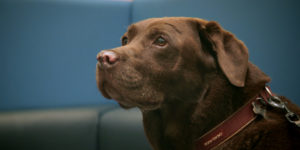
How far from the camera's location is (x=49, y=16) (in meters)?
1.95

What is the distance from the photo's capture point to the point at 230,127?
0.90 m

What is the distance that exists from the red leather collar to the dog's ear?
115 mm

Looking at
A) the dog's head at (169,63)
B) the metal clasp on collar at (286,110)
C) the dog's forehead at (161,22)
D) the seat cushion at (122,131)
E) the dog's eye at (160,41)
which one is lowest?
the seat cushion at (122,131)

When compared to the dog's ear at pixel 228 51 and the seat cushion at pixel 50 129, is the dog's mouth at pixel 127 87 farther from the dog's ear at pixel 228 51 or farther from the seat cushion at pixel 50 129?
the seat cushion at pixel 50 129

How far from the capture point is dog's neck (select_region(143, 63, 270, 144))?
0.94 m

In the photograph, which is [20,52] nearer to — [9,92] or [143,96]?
[9,92]

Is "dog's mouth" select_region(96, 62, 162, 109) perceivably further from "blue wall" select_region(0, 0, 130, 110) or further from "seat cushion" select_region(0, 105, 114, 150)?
"blue wall" select_region(0, 0, 130, 110)

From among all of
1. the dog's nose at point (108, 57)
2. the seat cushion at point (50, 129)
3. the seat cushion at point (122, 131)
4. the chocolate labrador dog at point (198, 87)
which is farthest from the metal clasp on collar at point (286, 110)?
the seat cushion at point (50, 129)

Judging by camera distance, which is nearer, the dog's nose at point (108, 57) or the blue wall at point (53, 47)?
the dog's nose at point (108, 57)

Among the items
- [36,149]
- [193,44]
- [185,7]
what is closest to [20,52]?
[36,149]

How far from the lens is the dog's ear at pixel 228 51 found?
2.94 feet

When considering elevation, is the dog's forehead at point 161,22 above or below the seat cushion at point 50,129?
above

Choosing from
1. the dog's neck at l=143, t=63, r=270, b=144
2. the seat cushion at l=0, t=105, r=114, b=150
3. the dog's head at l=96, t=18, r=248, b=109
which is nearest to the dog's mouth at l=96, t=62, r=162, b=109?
the dog's head at l=96, t=18, r=248, b=109

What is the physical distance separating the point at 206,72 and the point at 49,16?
1567 millimetres
